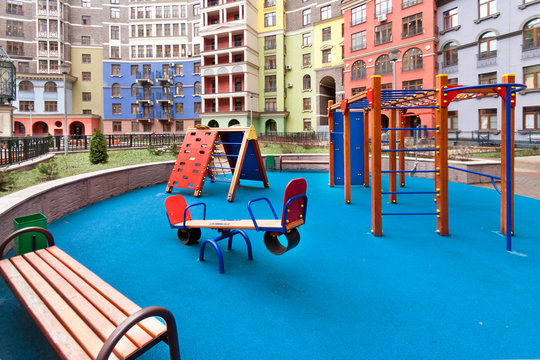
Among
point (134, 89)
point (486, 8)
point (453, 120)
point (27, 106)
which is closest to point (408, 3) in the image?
point (486, 8)

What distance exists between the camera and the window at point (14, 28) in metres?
48.6

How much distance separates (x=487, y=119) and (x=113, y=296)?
1305 inches

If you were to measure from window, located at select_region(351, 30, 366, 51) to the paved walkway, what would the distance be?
78.3ft

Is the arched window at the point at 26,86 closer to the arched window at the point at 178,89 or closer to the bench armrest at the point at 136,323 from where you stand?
the arched window at the point at 178,89

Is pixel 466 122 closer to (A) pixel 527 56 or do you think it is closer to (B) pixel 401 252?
(A) pixel 527 56

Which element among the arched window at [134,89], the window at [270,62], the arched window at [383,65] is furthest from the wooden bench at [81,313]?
the arched window at [134,89]

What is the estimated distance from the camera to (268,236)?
15.5 ft

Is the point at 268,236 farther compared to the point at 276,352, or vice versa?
the point at 268,236

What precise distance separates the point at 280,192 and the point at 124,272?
689 cm

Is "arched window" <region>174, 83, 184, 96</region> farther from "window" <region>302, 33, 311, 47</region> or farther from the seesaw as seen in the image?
the seesaw

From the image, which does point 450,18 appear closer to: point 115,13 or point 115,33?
point 115,33

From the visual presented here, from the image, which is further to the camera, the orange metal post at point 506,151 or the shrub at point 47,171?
the shrub at point 47,171

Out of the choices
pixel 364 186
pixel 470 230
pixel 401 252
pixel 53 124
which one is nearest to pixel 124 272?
pixel 401 252

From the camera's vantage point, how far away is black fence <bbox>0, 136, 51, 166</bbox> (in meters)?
10.5
